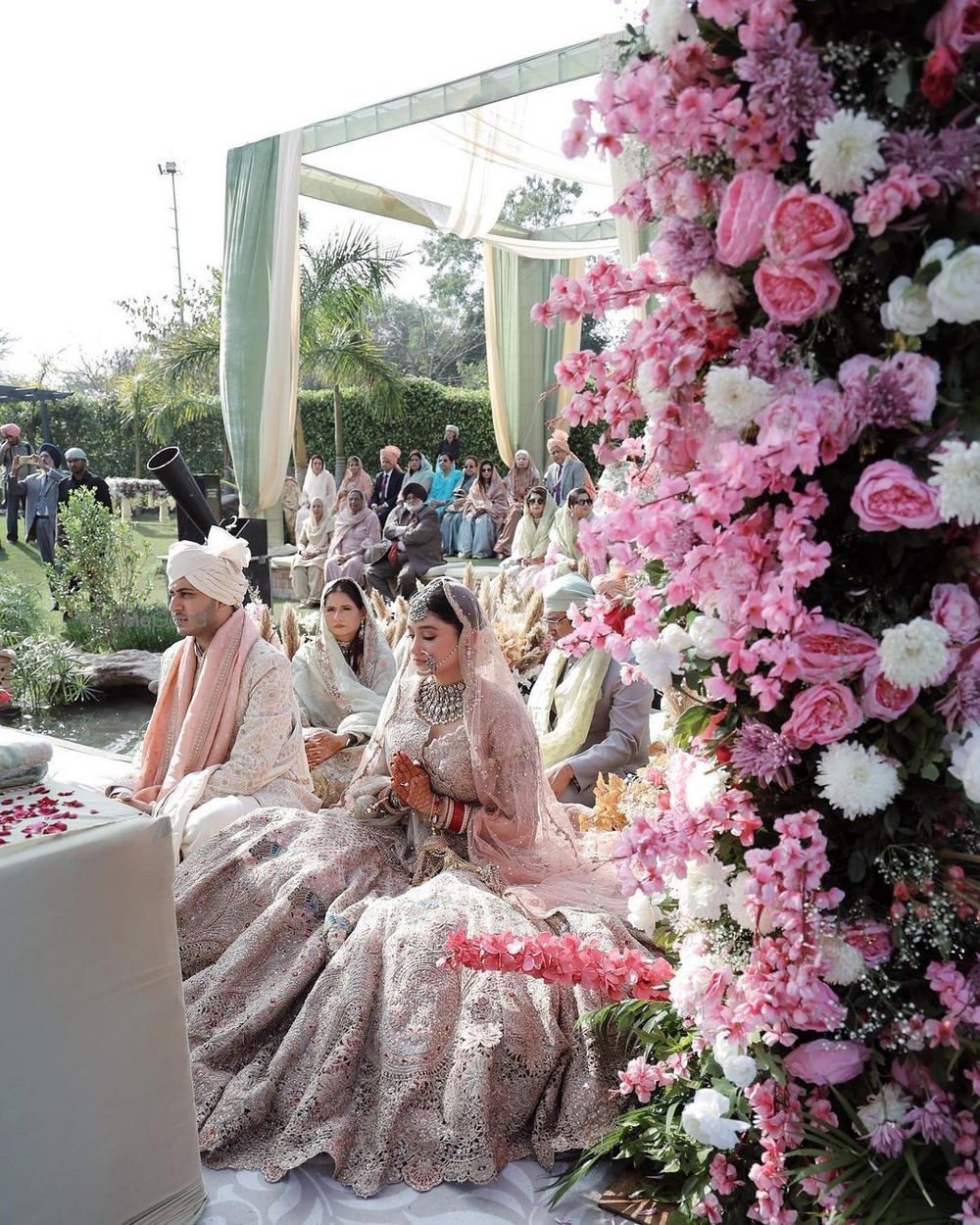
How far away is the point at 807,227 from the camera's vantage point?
4.94 ft

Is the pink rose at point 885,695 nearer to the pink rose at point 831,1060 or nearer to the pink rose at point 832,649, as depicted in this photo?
the pink rose at point 832,649

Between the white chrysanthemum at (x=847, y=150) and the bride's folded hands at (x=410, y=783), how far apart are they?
80.7 inches

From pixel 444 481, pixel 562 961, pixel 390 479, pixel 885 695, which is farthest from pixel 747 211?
pixel 444 481

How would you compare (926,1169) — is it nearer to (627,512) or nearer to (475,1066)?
(475,1066)

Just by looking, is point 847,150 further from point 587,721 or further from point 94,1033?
point 587,721

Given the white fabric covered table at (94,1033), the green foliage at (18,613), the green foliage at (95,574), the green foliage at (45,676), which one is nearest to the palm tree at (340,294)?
the green foliage at (95,574)

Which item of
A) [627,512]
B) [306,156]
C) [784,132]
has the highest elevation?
[306,156]

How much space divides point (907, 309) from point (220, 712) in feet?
9.38

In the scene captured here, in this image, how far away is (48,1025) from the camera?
186cm

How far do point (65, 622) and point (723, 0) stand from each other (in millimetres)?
8406

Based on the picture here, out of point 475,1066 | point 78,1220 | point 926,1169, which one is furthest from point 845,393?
point 78,1220

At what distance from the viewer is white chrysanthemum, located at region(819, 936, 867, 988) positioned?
1675mm

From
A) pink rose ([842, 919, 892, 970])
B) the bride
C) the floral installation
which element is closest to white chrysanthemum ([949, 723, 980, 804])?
the floral installation

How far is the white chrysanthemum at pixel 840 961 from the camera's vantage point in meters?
1.67
